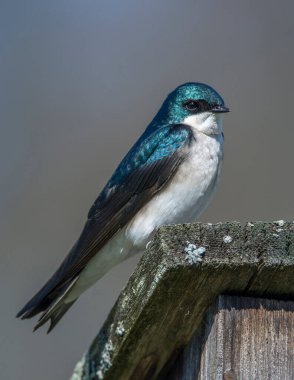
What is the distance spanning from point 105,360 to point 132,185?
0.75m

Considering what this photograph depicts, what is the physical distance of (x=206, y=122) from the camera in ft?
9.48

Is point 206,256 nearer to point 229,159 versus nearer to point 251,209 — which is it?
point 251,209

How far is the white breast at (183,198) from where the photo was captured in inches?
105

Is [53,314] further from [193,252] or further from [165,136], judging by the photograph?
[193,252]

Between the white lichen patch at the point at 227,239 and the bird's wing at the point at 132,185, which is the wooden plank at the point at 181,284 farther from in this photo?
the bird's wing at the point at 132,185

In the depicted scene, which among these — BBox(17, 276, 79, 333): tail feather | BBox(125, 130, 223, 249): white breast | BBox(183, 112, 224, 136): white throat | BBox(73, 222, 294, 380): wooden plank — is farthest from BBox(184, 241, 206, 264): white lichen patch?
BBox(183, 112, 224, 136): white throat

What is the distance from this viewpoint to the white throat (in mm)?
2859

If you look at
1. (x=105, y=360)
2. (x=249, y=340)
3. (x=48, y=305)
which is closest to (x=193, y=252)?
(x=249, y=340)

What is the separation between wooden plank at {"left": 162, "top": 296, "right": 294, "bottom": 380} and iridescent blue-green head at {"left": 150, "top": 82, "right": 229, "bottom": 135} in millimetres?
978

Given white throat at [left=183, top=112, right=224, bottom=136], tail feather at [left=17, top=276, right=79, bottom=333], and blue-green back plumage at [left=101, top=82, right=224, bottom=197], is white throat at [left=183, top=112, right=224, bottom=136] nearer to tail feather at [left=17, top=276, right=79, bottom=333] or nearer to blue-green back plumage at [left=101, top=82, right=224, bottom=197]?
blue-green back plumage at [left=101, top=82, right=224, bottom=197]

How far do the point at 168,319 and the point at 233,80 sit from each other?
2297 mm

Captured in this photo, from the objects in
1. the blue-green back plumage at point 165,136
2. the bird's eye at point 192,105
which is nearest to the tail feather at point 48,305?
the blue-green back plumage at point 165,136

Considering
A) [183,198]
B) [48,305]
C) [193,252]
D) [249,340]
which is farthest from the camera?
[183,198]

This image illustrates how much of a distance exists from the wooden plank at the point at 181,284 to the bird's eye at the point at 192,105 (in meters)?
1.01
